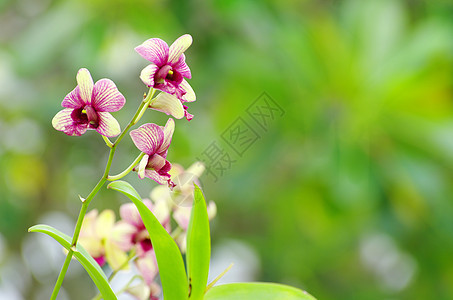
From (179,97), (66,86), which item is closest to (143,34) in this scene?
(66,86)

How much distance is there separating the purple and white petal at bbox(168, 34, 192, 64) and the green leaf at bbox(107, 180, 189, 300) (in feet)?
0.26

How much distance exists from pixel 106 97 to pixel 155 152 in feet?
0.12

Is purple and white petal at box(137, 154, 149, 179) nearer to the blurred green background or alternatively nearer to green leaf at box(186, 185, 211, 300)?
green leaf at box(186, 185, 211, 300)

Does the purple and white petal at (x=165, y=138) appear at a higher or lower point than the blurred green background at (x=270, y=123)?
lower

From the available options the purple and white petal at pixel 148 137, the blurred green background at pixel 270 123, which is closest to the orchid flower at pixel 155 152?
the purple and white petal at pixel 148 137

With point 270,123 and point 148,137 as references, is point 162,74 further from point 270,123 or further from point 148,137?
point 270,123

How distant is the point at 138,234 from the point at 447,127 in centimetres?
134

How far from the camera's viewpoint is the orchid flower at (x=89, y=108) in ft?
0.95

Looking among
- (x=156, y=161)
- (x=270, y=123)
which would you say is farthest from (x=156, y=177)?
(x=270, y=123)

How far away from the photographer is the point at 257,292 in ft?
1.05

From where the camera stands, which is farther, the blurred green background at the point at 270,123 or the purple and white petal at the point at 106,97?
the blurred green background at the point at 270,123

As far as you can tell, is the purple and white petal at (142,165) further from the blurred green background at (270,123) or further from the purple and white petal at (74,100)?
the blurred green background at (270,123)

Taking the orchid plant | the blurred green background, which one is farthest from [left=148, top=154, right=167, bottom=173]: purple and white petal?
the blurred green background

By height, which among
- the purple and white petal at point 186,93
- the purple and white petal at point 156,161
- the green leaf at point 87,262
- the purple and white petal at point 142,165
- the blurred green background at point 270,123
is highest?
the blurred green background at point 270,123
